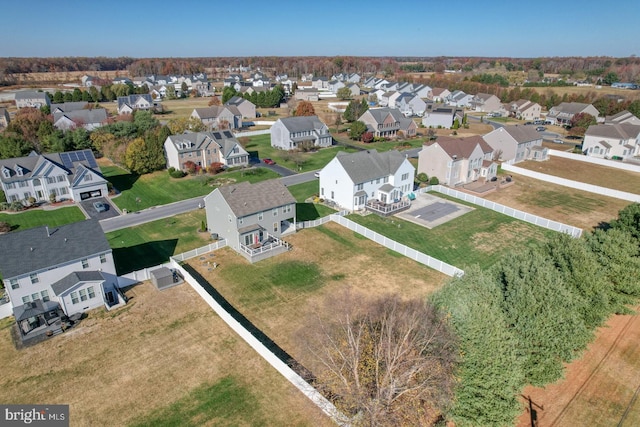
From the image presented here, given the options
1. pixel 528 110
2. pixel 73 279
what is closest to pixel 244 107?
pixel 528 110

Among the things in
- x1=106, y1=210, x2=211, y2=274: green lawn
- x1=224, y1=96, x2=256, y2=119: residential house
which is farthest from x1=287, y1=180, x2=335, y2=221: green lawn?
x1=224, y1=96, x2=256, y2=119: residential house

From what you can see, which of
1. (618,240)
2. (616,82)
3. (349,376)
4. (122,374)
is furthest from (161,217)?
(616,82)

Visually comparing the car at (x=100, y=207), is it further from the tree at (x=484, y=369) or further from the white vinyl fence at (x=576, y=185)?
the white vinyl fence at (x=576, y=185)

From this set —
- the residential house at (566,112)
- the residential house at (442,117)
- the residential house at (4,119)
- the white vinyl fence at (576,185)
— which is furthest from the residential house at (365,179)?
the residential house at (4,119)

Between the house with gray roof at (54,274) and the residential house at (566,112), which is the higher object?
the residential house at (566,112)

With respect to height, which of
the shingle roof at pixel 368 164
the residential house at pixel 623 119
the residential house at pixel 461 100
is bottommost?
the shingle roof at pixel 368 164

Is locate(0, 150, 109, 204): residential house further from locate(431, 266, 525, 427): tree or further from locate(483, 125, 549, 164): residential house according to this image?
locate(483, 125, 549, 164): residential house
